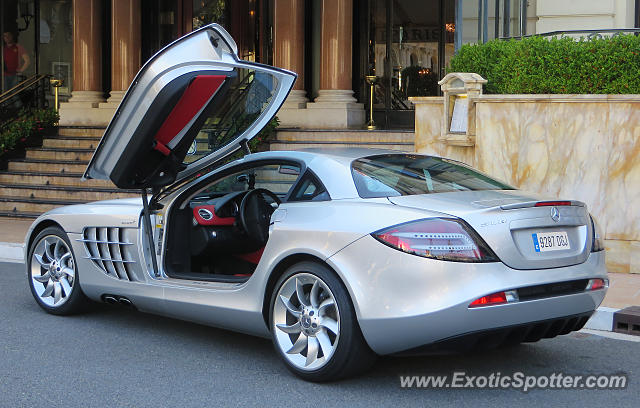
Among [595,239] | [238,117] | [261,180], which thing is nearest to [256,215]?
[261,180]

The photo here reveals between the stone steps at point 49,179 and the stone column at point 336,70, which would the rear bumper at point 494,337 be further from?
the stone column at point 336,70

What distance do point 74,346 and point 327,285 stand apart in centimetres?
214

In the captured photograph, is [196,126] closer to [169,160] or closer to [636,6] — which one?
[169,160]

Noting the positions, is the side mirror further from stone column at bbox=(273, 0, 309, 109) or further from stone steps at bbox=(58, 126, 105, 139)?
stone steps at bbox=(58, 126, 105, 139)

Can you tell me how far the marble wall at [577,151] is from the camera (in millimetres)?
9367

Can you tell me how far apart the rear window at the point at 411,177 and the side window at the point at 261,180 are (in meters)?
0.55

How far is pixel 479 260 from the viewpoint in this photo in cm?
457

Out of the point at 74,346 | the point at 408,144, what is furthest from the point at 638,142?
the point at 74,346

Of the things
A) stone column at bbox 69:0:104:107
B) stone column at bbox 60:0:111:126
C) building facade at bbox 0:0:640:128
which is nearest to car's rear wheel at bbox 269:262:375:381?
building facade at bbox 0:0:640:128

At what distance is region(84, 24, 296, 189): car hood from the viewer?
5.48 m

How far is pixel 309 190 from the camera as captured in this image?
5418 mm

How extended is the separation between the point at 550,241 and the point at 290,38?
1293cm

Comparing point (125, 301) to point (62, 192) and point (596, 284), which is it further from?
point (62, 192)

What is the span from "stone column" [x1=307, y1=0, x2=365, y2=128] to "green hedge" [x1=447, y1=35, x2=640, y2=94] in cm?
584
